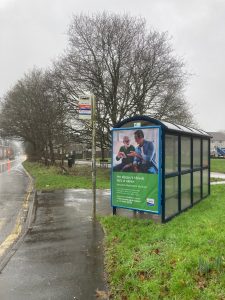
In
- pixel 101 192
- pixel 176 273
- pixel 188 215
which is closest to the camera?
pixel 176 273

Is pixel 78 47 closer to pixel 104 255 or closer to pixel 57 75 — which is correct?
pixel 57 75

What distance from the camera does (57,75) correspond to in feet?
80.4

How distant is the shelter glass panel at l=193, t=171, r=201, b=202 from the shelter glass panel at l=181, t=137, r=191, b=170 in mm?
890

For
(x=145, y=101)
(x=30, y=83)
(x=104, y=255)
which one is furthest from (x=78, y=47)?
(x=104, y=255)

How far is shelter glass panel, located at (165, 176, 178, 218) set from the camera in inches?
312

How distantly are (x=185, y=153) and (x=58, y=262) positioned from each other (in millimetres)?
4696

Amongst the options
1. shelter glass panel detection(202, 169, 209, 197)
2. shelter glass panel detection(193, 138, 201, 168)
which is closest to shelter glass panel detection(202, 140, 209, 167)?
shelter glass panel detection(202, 169, 209, 197)

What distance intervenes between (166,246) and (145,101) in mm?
19552

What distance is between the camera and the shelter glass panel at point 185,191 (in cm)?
903

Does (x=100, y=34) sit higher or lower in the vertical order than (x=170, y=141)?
higher

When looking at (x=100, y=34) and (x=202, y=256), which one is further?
(x=100, y=34)

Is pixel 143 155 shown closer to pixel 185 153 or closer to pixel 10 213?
pixel 185 153

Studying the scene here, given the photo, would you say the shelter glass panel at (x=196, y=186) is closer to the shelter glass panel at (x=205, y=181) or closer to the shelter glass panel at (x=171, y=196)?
the shelter glass panel at (x=205, y=181)

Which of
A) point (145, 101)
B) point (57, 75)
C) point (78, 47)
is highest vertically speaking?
point (78, 47)
